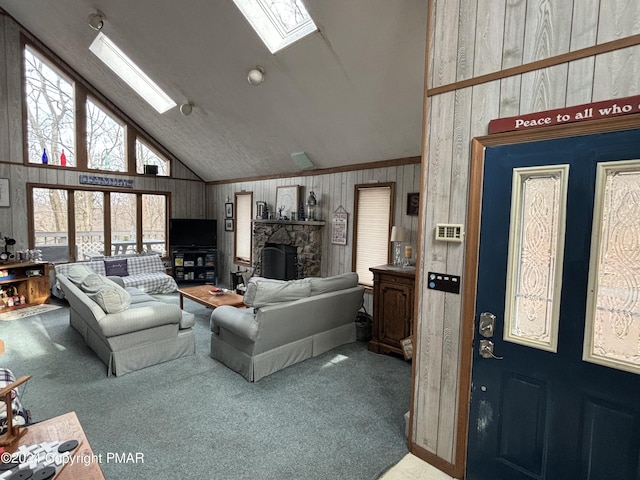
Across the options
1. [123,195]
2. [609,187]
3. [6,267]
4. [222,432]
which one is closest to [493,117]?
[609,187]

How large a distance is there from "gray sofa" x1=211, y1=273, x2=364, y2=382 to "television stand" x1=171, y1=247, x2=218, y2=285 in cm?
429

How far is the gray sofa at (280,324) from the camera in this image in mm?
3252

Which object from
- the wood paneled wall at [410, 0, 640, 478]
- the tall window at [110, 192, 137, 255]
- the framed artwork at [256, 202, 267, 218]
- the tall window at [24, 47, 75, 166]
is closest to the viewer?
the wood paneled wall at [410, 0, 640, 478]

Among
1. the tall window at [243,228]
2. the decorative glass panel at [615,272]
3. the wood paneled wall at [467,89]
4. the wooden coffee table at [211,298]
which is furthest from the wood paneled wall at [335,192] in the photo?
the decorative glass panel at [615,272]

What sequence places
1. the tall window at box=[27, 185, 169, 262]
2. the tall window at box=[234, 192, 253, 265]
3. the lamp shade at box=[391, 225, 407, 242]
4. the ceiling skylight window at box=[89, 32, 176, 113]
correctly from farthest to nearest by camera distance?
the tall window at box=[234, 192, 253, 265], the tall window at box=[27, 185, 169, 262], the ceiling skylight window at box=[89, 32, 176, 113], the lamp shade at box=[391, 225, 407, 242]

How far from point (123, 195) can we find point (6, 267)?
2540 millimetres

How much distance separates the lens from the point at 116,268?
6508mm

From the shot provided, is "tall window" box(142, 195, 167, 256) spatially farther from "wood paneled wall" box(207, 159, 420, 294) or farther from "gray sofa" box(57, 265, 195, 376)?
"gray sofa" box(57, 265, 195, 376)

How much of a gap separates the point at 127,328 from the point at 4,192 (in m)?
4.71

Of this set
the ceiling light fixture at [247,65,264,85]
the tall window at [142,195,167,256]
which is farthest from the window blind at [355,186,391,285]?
the tall window at [142,195,167,256]

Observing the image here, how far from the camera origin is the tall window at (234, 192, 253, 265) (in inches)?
298

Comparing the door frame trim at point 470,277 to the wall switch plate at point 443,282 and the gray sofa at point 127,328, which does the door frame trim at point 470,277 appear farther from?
the gray sofa at point 127,328

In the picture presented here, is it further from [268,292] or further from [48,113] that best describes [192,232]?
[268,292]

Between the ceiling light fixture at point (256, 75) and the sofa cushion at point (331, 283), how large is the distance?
101 inches
